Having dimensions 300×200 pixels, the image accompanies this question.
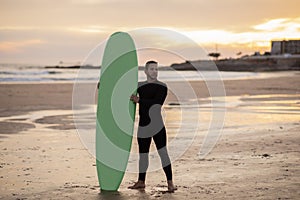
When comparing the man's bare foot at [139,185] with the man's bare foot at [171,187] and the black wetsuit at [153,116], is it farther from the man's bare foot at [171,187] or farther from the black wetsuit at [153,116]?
the man's bare foot at [171,187]

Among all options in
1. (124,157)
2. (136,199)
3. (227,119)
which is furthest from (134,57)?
(227,119)

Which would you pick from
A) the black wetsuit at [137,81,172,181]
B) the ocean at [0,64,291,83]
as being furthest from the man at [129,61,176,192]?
the ocean at [0,64,291,83]

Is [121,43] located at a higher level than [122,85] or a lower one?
higher

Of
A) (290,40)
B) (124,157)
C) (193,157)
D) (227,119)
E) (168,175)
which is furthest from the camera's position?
(290,40)

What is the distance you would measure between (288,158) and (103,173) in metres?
3.27

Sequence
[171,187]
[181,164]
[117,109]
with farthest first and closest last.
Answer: [181,164] < [117,109] < [171,187]

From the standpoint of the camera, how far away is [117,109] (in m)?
7.08

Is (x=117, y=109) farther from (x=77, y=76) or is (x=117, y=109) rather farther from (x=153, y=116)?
(x=77, y=76)

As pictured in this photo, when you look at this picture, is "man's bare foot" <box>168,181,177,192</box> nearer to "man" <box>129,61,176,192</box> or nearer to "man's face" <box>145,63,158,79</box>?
"man" <box>129,61,176,192</box>

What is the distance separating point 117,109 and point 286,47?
148 m

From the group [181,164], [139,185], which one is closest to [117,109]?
[139,185]

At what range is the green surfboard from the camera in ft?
23.0

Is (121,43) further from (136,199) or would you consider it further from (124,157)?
(136,199)

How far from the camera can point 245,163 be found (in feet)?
27.0
